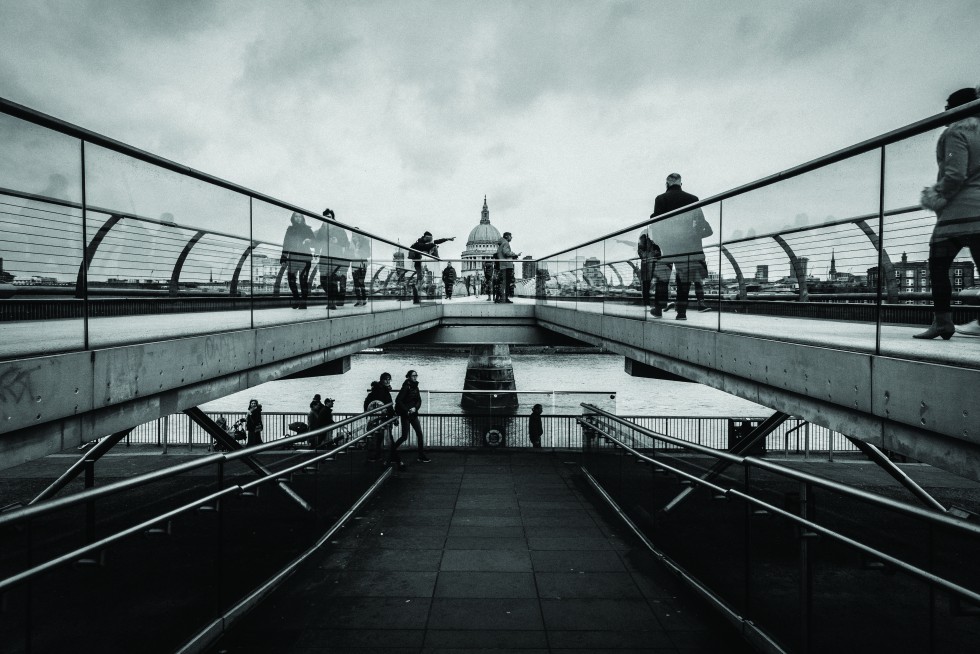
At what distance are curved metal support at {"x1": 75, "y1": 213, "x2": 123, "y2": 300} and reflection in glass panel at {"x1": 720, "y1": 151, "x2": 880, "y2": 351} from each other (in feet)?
15.5

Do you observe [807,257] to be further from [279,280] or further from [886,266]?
[279,280]

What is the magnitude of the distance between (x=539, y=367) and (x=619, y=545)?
44505mm

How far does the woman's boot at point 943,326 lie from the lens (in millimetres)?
3537

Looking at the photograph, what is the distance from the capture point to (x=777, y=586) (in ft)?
11.4

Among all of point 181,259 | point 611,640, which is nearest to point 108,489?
point 611,640

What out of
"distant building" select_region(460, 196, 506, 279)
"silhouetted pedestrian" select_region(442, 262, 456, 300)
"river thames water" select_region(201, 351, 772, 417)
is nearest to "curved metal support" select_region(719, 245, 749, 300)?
"river thames water" select_region(201, 351, 772, 417)

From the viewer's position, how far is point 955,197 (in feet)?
10.0

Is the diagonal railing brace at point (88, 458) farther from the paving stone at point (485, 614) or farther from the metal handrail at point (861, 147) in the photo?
the metal handrail at point (861, 147)

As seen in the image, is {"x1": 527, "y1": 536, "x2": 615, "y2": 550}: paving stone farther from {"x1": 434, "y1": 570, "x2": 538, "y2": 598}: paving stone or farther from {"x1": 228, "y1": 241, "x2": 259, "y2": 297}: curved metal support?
{"x1": 228, "y1": 241, "x2": 259, "y2": 297}: curved metal support

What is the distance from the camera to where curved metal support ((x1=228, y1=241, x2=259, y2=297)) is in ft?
19.5

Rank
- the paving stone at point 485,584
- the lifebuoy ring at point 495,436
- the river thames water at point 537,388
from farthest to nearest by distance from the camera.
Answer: the river thames water at point 537,388 → the lifebuoy ring at point 495,436 → the paving stone at point 485,584

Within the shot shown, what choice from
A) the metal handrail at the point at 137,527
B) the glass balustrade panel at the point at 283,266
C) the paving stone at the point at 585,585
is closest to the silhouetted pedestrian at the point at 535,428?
the glass balustrade panel at the point at 283,266

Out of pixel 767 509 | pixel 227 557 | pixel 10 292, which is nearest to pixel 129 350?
pixel 10 292

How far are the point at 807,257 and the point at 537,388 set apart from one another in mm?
30481
